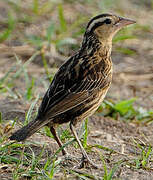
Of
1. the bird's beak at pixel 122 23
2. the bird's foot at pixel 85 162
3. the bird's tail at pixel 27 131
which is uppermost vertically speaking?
the bird's beak at pixel 122 23

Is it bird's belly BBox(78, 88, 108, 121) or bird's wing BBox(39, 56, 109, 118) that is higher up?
bird's wing BBox(39, 56, 109, 118)

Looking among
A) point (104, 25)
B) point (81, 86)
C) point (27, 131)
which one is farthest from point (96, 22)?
point (27, 131)

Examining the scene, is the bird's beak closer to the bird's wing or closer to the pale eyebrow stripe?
the pale eyebrow stripe

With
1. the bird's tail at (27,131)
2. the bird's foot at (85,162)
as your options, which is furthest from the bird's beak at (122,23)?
the bird's foot at (85,162)

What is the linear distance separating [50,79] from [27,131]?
206cm

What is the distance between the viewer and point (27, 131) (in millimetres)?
5270

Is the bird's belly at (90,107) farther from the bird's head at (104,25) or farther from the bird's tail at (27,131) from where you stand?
the bird's head at (104,25)

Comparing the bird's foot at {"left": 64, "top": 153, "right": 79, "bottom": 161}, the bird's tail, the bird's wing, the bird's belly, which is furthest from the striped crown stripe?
the bird's foot at {"left": 64, "top": 153, "right": 79, "bottom": 161}

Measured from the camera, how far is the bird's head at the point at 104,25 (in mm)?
6199

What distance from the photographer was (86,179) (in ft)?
16.3

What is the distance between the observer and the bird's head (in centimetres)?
620

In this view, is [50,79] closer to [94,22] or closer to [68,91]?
[94,22]

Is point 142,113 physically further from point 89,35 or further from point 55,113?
point 55,113

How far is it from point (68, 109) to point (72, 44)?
4136mm
